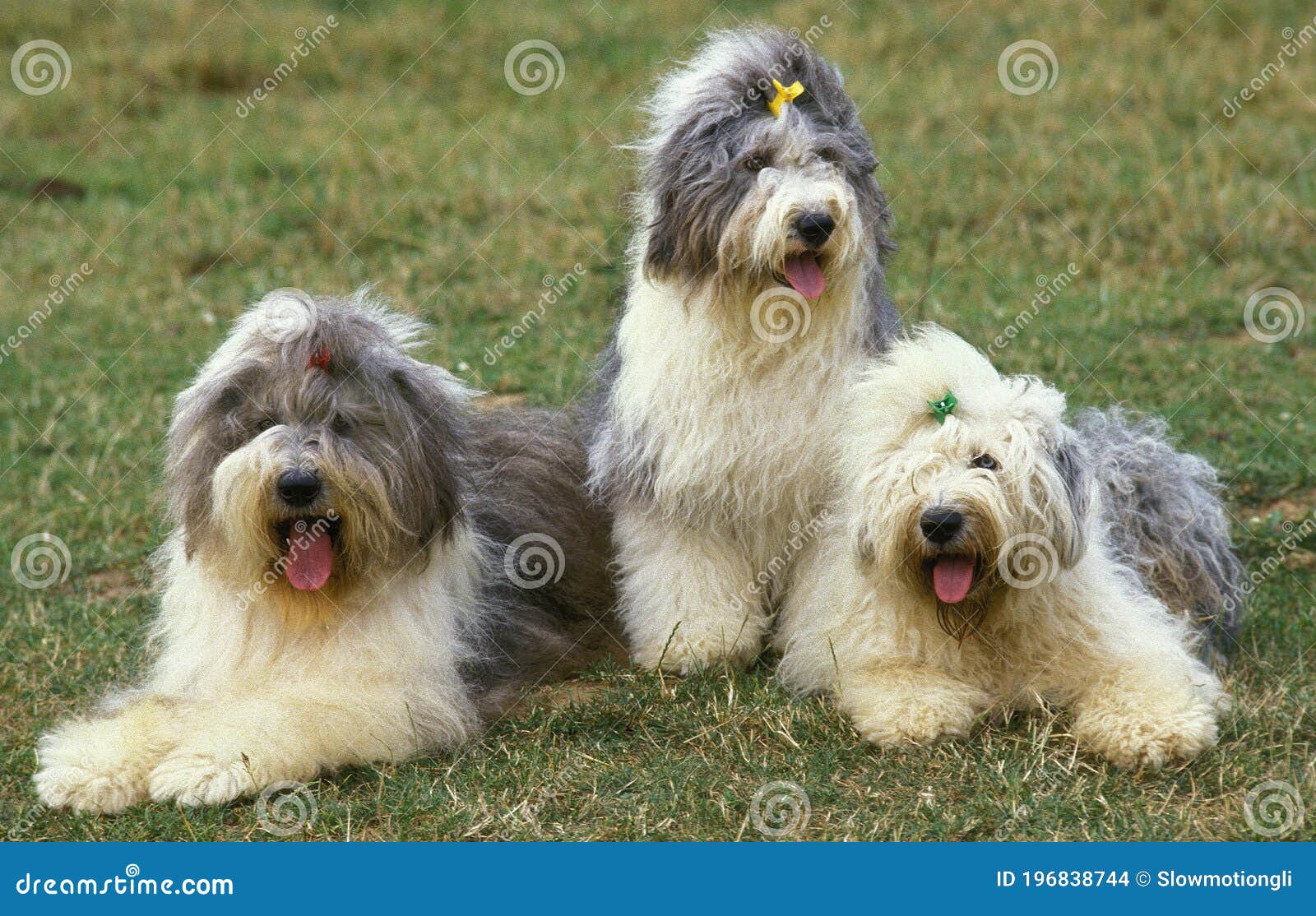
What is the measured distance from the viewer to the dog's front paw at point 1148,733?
463 centimetres

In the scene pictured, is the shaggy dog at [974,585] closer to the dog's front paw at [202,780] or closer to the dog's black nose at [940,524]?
the dog's black nose at [940,524]

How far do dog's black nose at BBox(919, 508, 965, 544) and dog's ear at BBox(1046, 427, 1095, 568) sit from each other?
11.7 inches

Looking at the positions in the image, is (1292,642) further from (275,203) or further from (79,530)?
(275,203)

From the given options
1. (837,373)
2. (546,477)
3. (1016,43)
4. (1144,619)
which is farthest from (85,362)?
(1016,43)

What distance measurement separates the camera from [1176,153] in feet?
34.2

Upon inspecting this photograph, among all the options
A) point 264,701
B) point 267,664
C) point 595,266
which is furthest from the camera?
point 595,266

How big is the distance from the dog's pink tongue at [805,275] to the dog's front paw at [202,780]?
212 cm

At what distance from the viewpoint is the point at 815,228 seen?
481 cm

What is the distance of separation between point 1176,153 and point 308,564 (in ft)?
24.6

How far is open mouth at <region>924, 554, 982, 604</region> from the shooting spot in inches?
185

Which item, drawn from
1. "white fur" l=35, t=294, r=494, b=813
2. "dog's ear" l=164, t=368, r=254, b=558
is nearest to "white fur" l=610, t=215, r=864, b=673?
"white fur" l=35, t=294, r=494, b=813

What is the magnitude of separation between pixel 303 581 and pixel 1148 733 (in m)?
2.47

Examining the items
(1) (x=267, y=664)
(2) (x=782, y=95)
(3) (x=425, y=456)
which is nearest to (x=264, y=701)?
(1) (x=267, y=664)

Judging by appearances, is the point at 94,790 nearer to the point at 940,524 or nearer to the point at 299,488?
the point at 299,488
